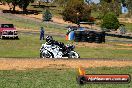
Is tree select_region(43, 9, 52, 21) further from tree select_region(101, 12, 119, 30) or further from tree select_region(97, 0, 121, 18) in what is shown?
tree select_region(97, 0, 121, 18)

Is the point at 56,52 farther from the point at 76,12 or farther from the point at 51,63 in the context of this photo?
the point at 76,12

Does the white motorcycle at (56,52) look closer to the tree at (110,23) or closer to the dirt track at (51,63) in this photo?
the dirt track at (51,63)

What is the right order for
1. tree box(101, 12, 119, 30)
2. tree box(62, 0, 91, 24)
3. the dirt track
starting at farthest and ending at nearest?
tree box(62, 0, 91, 24) → tree box(101, 12, 119, 30) → the dirt track

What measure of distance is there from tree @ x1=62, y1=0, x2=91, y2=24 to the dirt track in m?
71.6

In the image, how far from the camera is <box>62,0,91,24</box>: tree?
9994 centimetres

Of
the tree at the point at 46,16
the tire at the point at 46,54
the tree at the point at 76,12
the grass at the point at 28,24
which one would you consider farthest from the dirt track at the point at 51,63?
the tree at the point at 76,12

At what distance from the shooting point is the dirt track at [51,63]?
983 inches

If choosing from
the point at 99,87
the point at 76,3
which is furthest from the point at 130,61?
the point at 76,3

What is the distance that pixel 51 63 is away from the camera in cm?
2634

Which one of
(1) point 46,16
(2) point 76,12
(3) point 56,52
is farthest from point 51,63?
(2) point 76,12

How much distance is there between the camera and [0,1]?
11181 centimetres

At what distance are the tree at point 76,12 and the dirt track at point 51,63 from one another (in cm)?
7156

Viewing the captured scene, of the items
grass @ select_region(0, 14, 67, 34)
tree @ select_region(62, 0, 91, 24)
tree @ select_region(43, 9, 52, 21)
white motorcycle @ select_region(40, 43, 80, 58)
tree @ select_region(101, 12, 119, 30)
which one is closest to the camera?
white motorcycle @ select_region(40, 43, 80, 58)

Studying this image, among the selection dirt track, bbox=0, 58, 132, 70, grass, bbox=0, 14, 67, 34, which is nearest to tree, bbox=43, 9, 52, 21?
grass, bbox=0, 14, 67, 34
